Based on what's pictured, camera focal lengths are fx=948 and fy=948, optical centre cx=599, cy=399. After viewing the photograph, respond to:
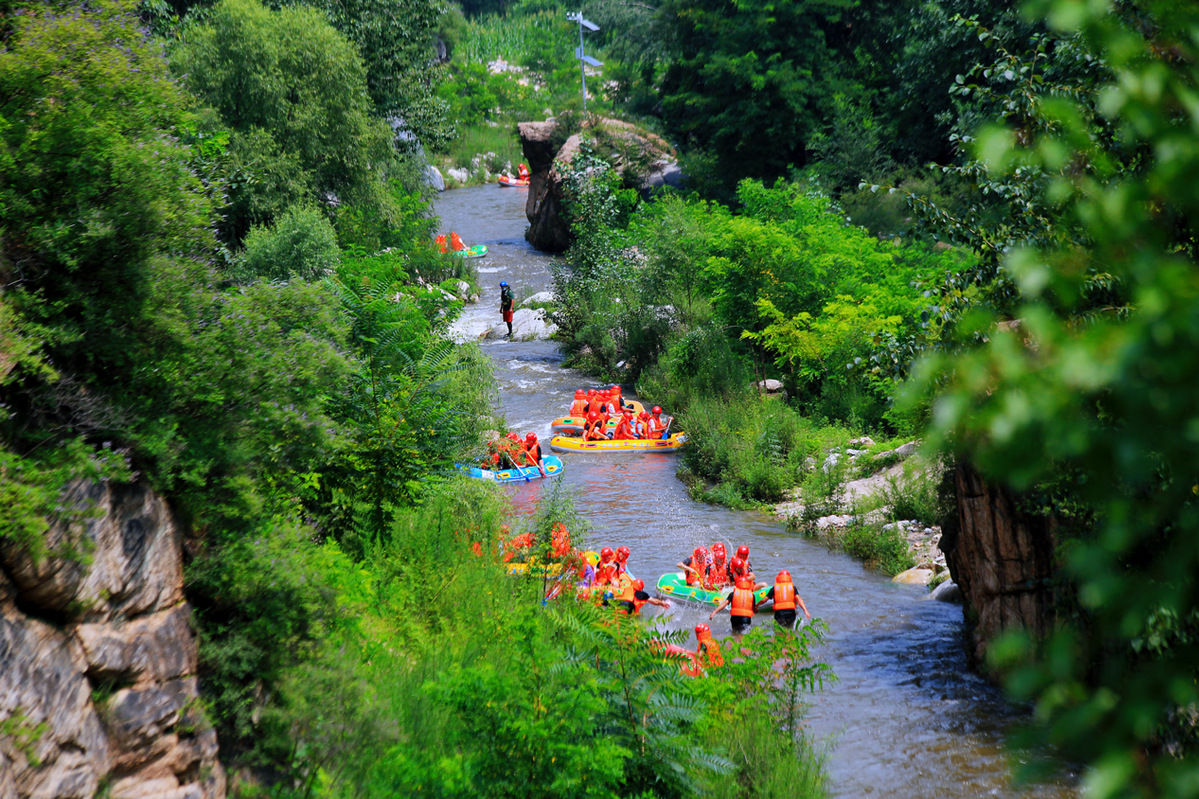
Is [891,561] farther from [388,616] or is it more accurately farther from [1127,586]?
[1127,586]

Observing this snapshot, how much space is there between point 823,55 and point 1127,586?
3310 cm

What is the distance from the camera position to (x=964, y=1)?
24.6m

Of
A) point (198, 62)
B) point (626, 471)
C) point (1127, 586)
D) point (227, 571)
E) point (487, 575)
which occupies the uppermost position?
point (198, 62)

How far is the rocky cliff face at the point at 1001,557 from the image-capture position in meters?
8.46

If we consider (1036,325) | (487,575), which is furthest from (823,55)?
(1036,325)

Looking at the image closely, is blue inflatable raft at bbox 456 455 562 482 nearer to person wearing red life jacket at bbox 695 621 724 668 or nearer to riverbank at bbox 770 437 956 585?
riverbank at bbox 770 437 956 585

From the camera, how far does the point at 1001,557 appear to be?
8.70 m

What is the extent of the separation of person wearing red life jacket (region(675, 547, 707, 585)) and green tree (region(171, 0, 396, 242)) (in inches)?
447

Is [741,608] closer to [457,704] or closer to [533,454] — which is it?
[457,704]

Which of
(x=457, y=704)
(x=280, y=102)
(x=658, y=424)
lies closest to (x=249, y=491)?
(x=457, y=704)

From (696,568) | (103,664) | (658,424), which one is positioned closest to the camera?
(103,664)

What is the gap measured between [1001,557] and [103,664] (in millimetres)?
7341

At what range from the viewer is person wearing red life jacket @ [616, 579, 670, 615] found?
10.8 metres

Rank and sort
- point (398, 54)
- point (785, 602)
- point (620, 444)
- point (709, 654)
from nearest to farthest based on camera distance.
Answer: point (709, 654)
point (785, 602)
point (620, 444)
point (398, 54)
